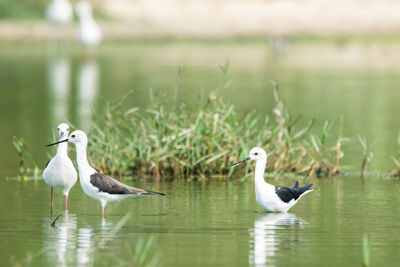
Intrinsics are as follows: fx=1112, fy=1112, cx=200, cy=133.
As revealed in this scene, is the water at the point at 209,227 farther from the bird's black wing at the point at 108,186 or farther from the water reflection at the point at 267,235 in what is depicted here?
the bird's black wing at the point at 108,186

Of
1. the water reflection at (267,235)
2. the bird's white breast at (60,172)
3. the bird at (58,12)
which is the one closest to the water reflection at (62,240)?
the bird's white breast at (60,172)

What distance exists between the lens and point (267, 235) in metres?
8.60

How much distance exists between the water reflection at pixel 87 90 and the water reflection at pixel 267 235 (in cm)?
472

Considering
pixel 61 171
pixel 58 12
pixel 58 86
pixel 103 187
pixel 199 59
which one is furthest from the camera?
pixel 58 12

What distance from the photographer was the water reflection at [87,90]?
692 inches

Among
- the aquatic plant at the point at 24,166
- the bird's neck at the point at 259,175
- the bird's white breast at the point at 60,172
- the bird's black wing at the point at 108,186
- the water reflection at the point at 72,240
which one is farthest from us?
the aquatic plant at the point at 24,166

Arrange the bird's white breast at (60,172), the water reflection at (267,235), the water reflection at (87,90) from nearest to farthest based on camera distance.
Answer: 1. the water reflection at (267,235)
2. the bird's white breast at (60,172)
3. the water reflection at (87,90)

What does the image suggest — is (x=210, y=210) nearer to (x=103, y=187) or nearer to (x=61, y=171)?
(x=103, y=187)

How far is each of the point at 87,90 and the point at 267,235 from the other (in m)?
15.6

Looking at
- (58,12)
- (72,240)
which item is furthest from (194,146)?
(58,12)

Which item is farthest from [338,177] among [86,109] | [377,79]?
[377,79]

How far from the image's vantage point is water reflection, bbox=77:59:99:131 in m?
17.6

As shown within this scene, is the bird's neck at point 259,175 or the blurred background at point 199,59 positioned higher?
the blurred background at point 199,59

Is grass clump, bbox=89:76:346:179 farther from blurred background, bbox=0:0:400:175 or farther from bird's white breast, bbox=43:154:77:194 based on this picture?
bird's white breast, bbox=43:154:77:194
